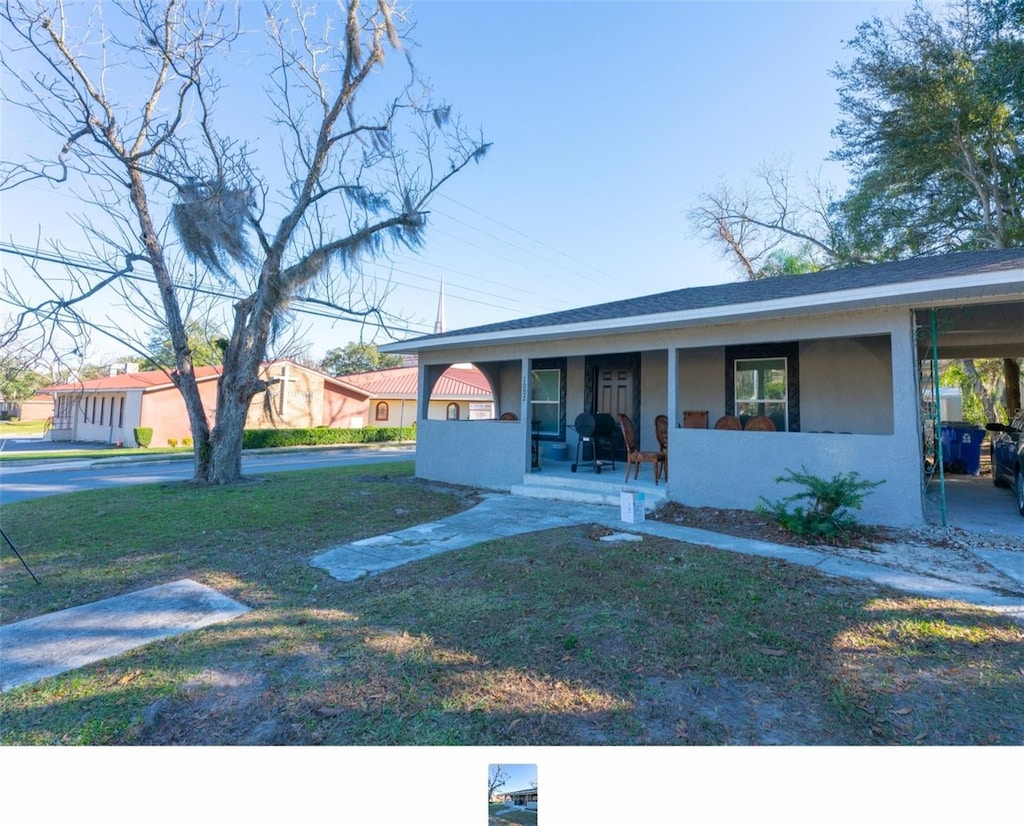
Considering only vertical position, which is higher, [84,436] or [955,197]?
[955,197]

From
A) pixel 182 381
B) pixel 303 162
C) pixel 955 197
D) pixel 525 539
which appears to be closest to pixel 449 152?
pixel 303 162

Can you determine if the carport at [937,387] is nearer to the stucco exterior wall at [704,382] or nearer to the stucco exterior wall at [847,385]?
the stucco exterior wall at [847,385]

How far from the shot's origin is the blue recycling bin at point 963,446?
1094cm

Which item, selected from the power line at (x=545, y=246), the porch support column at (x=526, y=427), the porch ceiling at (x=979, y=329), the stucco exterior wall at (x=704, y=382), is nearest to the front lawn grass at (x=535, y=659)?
the porch support column at (x=526, y=427)

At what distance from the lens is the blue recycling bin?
10.9m

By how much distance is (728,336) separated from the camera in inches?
290

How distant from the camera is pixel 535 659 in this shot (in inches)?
119

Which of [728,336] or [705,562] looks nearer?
[705,562]

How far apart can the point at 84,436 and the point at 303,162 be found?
27.6 m

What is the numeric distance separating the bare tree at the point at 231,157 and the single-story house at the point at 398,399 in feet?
66.8

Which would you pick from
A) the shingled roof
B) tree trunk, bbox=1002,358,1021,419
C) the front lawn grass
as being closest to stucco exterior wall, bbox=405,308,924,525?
the shingled roof
